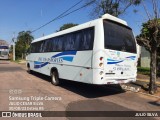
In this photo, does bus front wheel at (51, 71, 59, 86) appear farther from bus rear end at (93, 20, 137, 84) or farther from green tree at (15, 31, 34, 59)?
green tree at (15, 31, 34, 59)

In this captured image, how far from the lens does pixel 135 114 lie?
307 inches

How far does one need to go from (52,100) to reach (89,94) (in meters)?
2.06

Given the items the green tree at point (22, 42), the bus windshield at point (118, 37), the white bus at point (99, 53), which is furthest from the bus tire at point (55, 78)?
the green tree at point (22, 42)

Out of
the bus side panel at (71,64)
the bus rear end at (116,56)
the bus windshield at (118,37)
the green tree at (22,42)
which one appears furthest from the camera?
the green tree at (22,42)

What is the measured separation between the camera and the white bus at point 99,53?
9766 mm

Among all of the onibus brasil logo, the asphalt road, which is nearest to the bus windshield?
the onibus brasil logo

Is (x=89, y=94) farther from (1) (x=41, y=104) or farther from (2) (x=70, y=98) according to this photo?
(1) (x=41, y=104)

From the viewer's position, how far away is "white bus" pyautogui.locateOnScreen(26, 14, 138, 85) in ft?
32.0

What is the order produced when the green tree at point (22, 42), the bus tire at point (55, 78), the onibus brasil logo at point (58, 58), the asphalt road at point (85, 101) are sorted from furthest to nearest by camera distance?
the green tree at point (22, 42) → the bus tire at point (55, 78) → the onibus brasil logo at point (58, 58) → the asphalt road at point (85, 101)

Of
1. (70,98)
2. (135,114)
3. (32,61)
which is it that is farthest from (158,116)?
(32,61)

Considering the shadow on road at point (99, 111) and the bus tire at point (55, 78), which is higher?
the bus tire at point (55, 78)

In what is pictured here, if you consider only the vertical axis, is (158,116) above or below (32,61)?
below
